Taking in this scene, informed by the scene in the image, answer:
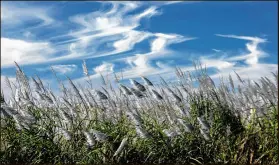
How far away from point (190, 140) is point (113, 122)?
103 cm

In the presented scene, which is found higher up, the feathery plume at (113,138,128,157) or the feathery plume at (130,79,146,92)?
the feathery plume at (130,79,146,92)

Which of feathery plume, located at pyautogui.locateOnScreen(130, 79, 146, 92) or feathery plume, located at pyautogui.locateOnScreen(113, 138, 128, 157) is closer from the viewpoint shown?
feathery plume, located at pyautogui.locateOnScreen(113, 138, 128, 157)

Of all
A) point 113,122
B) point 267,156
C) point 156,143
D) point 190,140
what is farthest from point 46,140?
point 267,156

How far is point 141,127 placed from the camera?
5.54 metres

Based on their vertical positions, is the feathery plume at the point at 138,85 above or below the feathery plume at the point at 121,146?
above

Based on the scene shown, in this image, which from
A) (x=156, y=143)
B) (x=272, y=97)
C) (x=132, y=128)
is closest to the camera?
(x=156, y=143)

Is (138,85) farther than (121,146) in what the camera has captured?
Yes

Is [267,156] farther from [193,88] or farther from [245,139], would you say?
[193,88]

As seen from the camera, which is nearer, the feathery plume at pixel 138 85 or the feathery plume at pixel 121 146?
the feathery plume at pixel 121 146

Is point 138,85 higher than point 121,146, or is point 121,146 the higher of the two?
point 138,85

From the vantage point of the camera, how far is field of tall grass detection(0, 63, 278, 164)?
5.64 metres

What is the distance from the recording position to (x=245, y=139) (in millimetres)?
5871

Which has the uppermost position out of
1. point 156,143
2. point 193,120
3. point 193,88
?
point 193,88

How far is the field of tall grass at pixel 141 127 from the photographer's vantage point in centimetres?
564
